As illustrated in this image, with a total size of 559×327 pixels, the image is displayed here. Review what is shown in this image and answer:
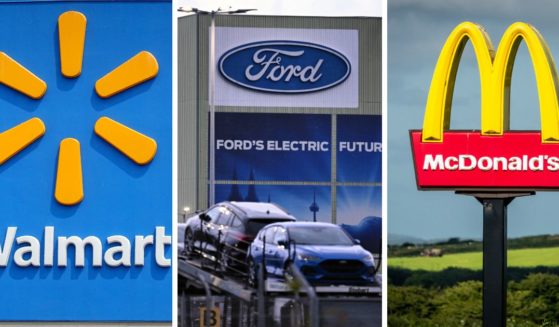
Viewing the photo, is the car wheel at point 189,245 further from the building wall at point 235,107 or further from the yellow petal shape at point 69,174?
the yellow petal shape at point 69,174

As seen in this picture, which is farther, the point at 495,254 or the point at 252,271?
the point at 252,271

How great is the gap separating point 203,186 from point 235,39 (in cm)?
143

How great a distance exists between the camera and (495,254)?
1162 centimetres

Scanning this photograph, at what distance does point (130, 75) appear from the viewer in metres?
12.2

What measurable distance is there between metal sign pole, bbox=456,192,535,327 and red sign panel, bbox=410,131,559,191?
138mm

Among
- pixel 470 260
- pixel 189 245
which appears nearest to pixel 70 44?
pixel 189 245

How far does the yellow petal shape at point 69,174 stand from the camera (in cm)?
1216

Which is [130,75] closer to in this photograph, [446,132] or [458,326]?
[446,132]

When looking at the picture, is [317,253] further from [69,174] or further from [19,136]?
[19,136]

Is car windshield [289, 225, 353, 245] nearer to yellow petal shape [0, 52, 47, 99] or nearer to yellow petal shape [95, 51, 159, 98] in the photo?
yellow petal shape [95, 51, 159, 98]

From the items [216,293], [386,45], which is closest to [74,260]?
[216,293]

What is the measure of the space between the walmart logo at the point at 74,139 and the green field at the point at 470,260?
12.7ft

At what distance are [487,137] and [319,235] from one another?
186 cm

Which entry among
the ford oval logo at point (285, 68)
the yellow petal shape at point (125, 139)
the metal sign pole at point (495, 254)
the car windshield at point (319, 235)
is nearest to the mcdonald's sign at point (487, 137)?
the metal sign pole at point (495, 254)
